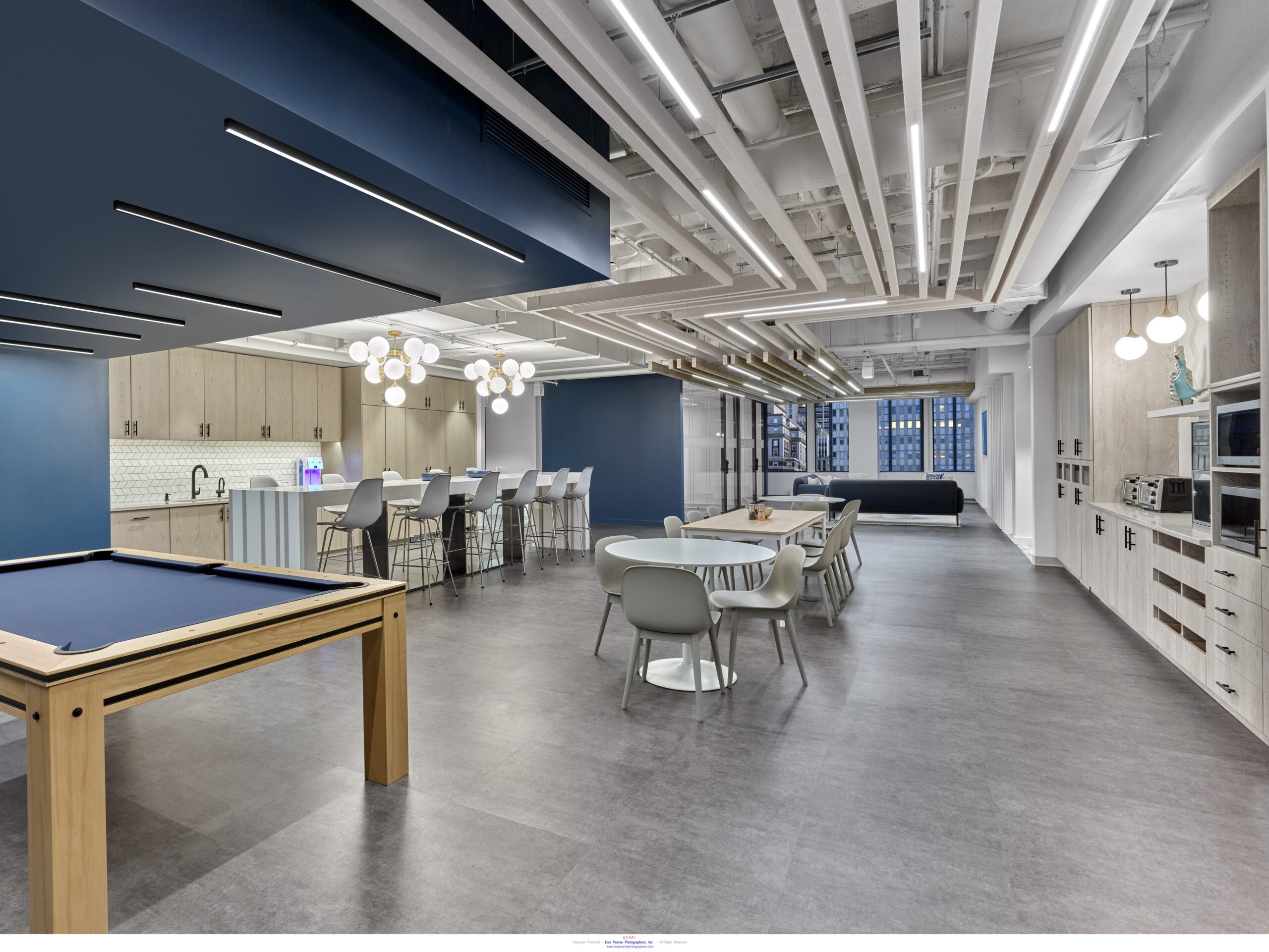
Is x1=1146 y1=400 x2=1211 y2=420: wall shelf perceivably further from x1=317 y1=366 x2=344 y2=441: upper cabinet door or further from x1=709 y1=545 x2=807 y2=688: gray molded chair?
x1=317 y1=366 x2=344 y2=441: upper cabinet door

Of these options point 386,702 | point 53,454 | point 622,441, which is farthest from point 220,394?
point 386,702

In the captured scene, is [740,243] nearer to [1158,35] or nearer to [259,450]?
[1158,35]

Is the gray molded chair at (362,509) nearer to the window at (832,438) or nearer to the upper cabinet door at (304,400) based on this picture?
the upper cabinet door at (304,400)

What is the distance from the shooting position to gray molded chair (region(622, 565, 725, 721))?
332 centimetres

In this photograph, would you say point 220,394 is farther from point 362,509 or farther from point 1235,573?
point 1235,573

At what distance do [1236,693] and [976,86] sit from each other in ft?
10.5

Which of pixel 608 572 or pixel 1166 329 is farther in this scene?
pixel 608 572

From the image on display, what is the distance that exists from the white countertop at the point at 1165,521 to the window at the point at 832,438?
12.1 meters

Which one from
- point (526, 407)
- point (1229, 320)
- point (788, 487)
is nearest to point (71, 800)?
point (1229, 320)

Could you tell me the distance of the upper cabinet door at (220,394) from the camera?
8055 millimetres

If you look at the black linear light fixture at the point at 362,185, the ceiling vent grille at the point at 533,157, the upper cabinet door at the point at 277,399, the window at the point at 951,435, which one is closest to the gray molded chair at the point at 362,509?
the black linear light fixture at the point at 362,185

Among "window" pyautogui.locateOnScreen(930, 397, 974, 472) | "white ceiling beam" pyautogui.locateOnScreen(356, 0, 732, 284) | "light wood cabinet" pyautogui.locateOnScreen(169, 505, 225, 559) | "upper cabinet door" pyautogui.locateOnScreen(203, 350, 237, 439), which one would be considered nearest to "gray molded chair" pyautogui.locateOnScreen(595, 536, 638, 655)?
"white ceiling beam" pyautogui.locateOnScreen(356, 0, 732, 284)

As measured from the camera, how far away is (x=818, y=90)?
7.79 feet

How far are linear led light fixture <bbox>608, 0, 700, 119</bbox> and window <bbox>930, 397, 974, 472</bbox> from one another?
16.4m
